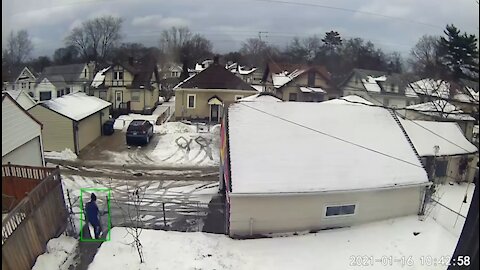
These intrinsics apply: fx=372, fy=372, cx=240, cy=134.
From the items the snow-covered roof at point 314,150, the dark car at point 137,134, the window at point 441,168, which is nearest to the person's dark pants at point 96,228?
the snow-covered roof at point 314,150

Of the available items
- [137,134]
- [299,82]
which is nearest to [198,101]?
[137,134]

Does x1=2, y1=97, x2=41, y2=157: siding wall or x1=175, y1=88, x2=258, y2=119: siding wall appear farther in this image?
x1=175, y1=88, x2=258, y2=119: siding wall

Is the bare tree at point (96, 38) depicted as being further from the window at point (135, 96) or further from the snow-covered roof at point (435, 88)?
the window at point (135, 96)

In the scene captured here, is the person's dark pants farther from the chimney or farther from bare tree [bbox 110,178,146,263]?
the chimney

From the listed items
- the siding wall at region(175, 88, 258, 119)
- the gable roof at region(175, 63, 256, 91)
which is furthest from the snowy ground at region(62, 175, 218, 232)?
the gable roof at region(175, 63, 256, 91)

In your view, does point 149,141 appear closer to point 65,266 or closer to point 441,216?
point 65,266

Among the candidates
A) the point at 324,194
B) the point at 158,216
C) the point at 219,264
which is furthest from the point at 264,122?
the point at 219,264
